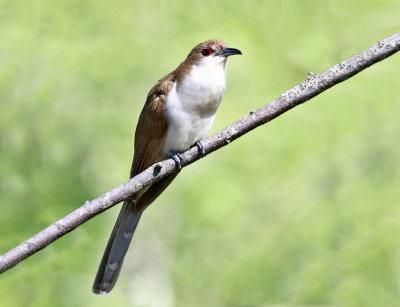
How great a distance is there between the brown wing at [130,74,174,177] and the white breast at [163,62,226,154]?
33mm

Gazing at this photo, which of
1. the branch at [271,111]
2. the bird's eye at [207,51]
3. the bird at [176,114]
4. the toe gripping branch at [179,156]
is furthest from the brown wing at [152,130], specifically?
the branch at [271,111]

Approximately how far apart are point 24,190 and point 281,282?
1.62 metres

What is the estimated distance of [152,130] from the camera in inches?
128

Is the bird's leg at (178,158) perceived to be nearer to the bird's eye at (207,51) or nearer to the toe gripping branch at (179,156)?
the toe gripping branch at (179,156)

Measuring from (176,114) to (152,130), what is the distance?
16 cm

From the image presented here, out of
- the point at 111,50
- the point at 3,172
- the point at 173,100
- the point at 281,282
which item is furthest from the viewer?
the point at 111,50

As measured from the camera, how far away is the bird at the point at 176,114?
10.4ft

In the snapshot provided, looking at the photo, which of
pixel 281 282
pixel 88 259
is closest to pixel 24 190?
pixel 88 259

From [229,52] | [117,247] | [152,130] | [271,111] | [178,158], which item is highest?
[229,52]

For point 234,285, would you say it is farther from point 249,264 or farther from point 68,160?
point 68,160

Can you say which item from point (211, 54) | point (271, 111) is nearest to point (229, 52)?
point (211, 54)

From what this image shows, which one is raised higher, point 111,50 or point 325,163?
point 111,50

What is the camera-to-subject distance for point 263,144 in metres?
3.71

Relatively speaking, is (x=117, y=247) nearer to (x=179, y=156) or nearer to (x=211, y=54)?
(x=179, y=156)
